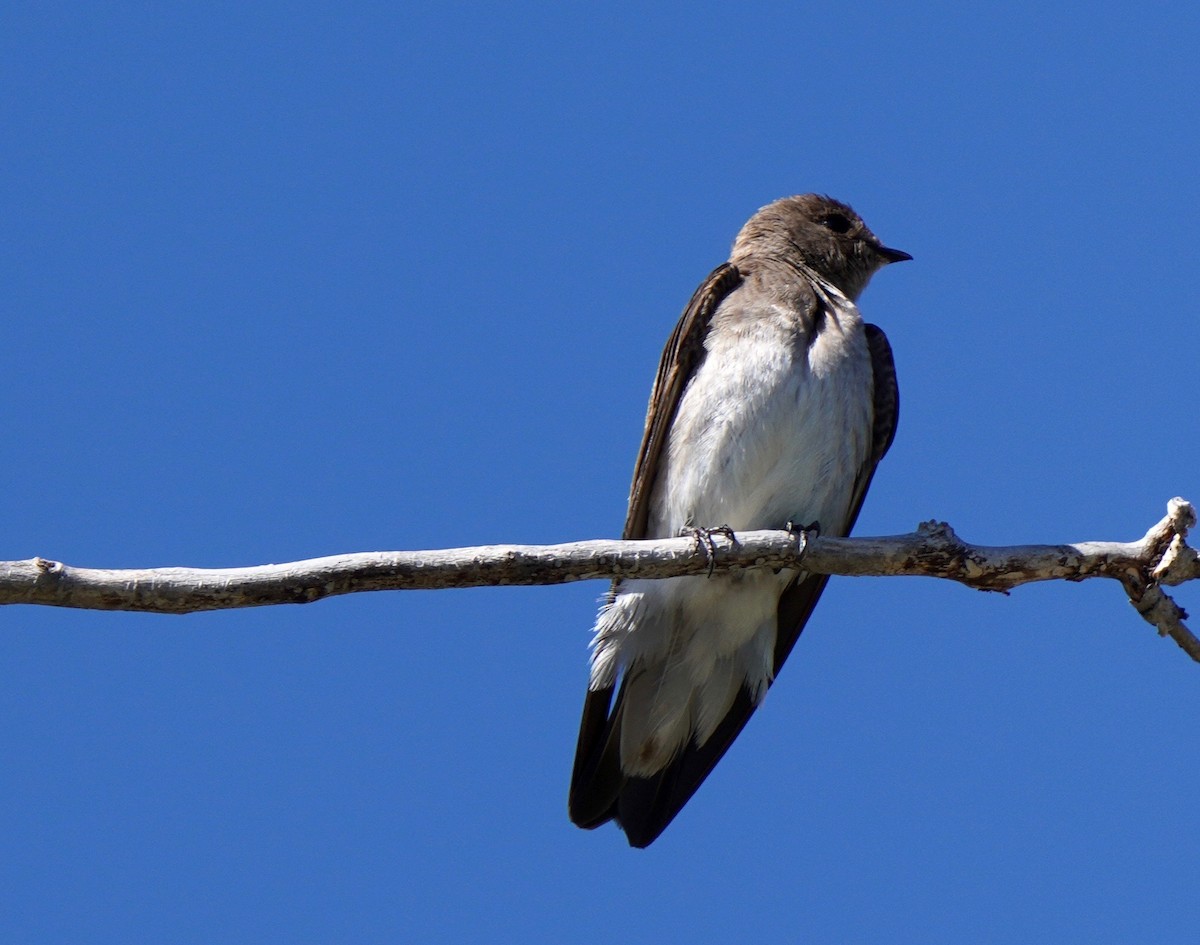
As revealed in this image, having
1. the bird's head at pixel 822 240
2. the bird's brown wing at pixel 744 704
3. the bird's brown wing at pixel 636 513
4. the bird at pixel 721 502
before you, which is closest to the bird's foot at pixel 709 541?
the bird at pixel 721 502

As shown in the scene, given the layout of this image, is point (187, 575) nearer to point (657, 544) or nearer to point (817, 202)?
point (657, 544)

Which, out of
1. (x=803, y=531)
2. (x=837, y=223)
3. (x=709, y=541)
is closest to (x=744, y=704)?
(x=803, y=531)

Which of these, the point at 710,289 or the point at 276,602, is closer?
the point at 276,602

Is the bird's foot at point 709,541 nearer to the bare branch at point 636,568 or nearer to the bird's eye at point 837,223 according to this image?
the bare branch at point 636,568

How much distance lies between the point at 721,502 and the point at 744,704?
1.41 m

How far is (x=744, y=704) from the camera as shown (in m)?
9.34

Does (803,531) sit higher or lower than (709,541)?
higher

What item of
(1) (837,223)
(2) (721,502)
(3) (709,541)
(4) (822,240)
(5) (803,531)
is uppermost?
(1) (837,223)

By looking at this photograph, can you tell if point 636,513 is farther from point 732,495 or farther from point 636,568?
point 636,568

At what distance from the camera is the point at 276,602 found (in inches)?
244

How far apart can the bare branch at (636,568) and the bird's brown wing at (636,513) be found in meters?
1.54

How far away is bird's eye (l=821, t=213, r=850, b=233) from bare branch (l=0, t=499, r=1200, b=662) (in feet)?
13.2

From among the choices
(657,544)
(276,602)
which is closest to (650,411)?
(657,544)

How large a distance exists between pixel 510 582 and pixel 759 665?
119 inches
